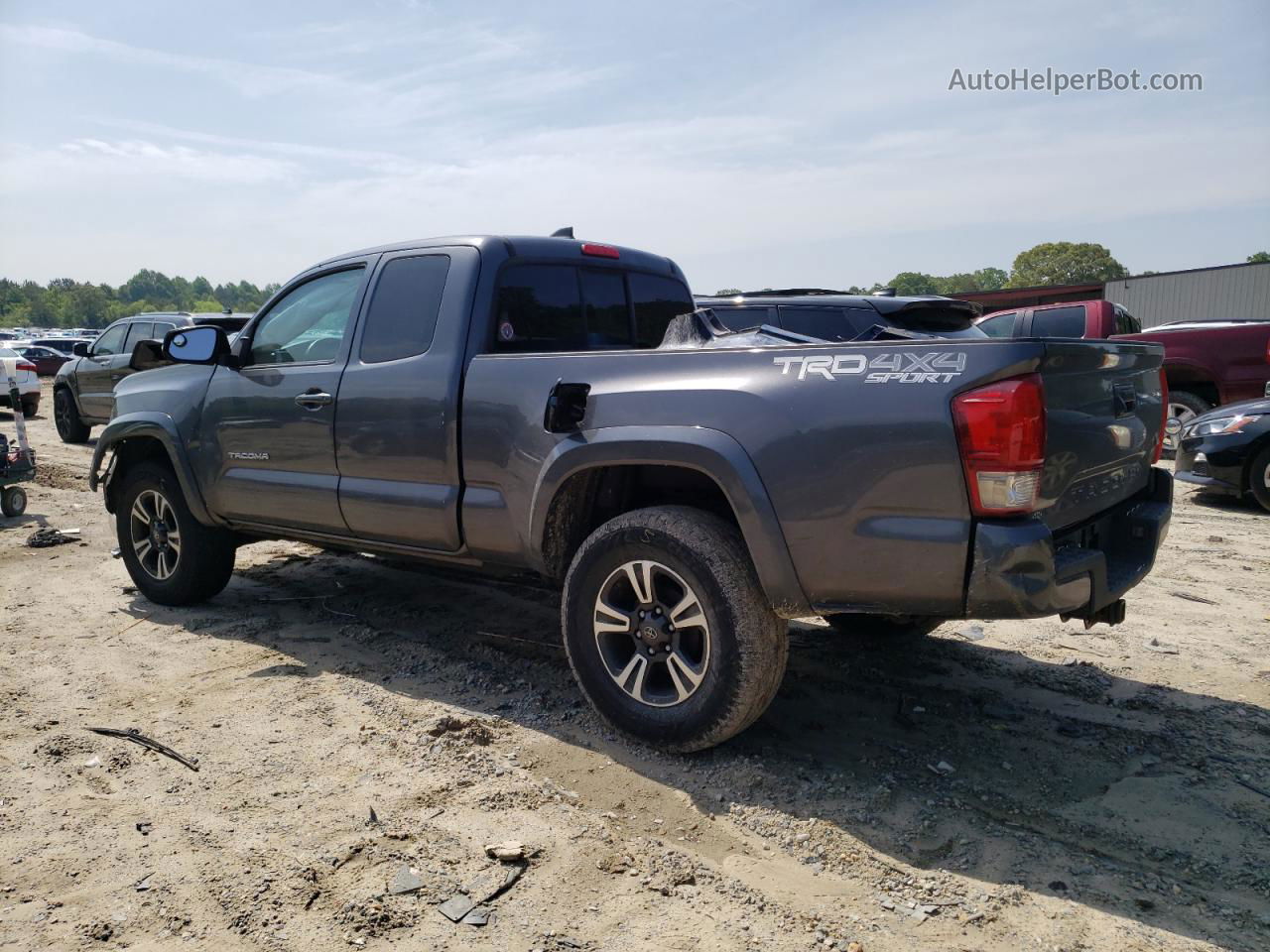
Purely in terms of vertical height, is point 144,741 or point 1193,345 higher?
point 1193,345

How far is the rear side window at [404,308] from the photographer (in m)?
4.17

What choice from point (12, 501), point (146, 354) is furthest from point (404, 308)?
point (12, 501)

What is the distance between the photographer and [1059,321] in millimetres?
10922

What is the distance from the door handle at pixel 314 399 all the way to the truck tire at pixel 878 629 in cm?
268

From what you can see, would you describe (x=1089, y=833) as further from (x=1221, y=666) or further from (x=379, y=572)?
(x=379, y=572)

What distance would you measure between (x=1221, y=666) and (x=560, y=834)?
3.31 metres

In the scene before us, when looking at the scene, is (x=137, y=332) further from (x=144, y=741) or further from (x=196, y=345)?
(x=144, y=741)

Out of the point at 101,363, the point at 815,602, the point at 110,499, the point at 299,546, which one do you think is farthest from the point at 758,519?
the point at 101,363

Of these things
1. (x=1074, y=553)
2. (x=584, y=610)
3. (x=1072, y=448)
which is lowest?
(x=584, y=610)

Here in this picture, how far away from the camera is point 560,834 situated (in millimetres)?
2906

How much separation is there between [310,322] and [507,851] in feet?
10.1

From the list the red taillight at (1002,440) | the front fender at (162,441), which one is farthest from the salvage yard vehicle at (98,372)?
the red taillight at (1002,440)

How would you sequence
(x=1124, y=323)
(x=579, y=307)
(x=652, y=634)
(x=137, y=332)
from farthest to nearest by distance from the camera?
(x=137, y=332) < (x=1124, y=323) < (x=579, y=307) < (x=652, y=634)

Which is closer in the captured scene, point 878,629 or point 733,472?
point 733,472
